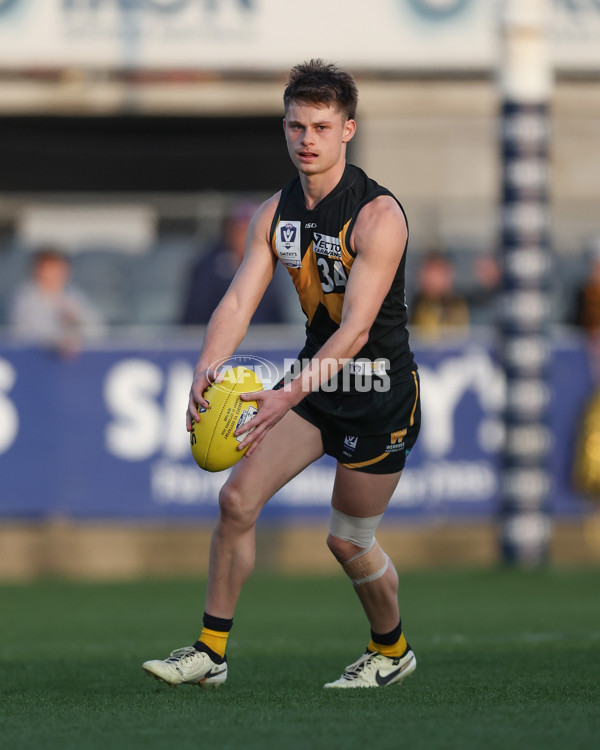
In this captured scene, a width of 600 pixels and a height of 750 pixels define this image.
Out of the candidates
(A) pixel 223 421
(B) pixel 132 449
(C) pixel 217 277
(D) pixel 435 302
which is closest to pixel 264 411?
(A) pixel 223 421

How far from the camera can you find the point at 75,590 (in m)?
10.4

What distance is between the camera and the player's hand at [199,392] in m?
5.50

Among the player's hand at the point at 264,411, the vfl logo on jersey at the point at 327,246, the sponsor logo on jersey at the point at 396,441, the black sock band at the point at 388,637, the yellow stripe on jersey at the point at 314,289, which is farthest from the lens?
the black sock band at the point at 388,637

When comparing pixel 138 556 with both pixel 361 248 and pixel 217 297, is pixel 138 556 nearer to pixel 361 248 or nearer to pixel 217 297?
pixel 217 297

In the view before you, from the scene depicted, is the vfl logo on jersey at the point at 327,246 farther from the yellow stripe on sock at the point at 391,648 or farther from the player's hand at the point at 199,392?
the yellow stripe on sock at the point at 391,648

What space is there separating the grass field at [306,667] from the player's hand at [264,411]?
982 mm

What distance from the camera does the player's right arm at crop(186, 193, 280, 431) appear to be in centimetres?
579

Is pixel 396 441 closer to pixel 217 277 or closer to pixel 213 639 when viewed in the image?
pixel 213 639

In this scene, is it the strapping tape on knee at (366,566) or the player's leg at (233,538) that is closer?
the player's leg at (233,538)

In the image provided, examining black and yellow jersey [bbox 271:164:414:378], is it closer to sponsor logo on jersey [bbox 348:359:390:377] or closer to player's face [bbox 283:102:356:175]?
sponsor logo on jersey [bbox 348:359:390:377]

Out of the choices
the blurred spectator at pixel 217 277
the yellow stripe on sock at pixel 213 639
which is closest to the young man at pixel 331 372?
the yellow stripe on sock at pixel 213 639

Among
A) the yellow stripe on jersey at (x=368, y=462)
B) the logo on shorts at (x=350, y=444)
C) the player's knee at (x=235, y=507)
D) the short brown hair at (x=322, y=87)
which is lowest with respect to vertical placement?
the player's knee at (x=235, y=507)

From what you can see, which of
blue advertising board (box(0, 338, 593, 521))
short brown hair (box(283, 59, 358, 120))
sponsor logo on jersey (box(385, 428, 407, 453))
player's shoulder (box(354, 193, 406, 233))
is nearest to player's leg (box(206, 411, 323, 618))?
sponsor logo on jersey (box(385, 428, 407, 453))

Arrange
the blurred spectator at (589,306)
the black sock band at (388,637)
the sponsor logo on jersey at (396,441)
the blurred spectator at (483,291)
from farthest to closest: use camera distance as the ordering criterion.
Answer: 1. the blurred spectator at (483,291)
2. the blurred spectator at (589,306)
3. the black sock band at (388,637)
4. the sponsor logo on jersey at (396,441)
